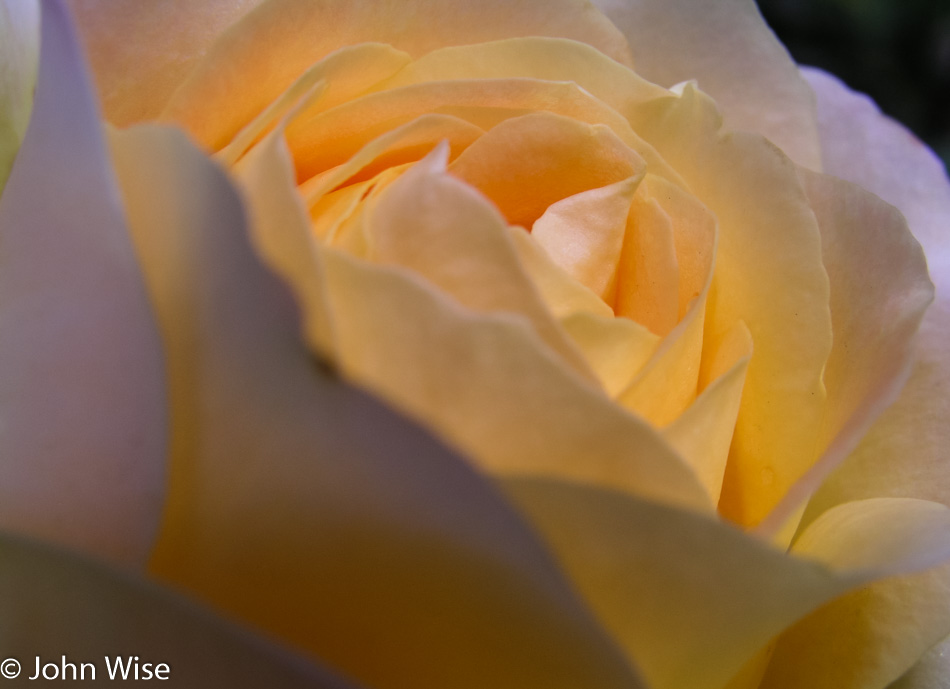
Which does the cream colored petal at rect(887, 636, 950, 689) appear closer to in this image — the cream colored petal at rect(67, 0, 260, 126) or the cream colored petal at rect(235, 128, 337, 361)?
the cream colored petal at rect(235, 128, 337, 361)

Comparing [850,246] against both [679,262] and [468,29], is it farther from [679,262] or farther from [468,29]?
[468,29]

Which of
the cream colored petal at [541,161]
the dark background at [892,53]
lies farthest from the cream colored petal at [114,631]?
the dark background at [892,53]

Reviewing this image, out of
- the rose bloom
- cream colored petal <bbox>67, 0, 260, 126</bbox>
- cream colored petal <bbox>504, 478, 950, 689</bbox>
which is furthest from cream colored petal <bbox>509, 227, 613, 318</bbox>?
cream colored petal <bbox>67, 0, 260, 126</bbox>

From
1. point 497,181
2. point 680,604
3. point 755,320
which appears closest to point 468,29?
point 497,181

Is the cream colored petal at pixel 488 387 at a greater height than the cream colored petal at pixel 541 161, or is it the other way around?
the cream colored petal at pixel 541 161

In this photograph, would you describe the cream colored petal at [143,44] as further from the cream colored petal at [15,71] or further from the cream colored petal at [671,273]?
the cream colored petal at [671,273]

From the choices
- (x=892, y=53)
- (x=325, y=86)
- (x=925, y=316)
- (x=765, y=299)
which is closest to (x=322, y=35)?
(x=325, y=86)
